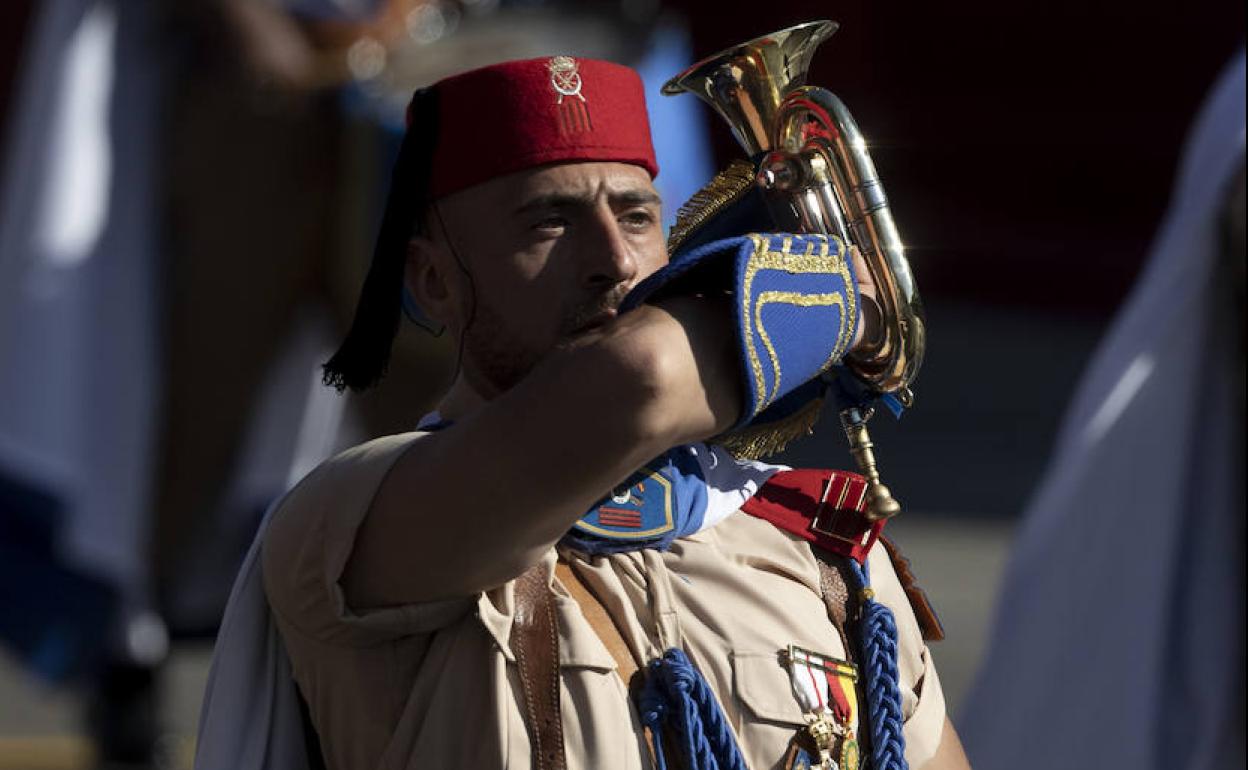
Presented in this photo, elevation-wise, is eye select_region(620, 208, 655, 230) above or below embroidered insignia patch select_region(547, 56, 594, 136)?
below

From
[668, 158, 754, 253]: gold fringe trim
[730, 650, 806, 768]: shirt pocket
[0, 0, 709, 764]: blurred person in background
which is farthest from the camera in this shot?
[0, 0, 709, 764]: blurred person in background

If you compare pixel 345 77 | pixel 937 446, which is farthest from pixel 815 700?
pixel 937 446

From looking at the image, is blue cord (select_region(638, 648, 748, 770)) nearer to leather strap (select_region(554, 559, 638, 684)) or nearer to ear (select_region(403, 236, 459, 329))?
leather strap (select_region(554, 559, 638, 684))

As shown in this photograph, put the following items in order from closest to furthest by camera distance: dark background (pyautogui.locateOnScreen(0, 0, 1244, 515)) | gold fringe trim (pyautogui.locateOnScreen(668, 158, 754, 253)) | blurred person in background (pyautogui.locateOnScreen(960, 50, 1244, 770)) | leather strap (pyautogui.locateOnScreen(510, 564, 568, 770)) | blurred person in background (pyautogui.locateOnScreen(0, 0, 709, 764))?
leather strap (pyautogui.locateOnScreen(510, 564, 568, 770)) < gold fringe trim (pyautogui.locateOnScreen(668, 158, 754, 253)) < blurred person in background (pyautogui.locateOnScreen(960, 50, 1244, 770)) < blurred person in background (pyautogui.locateOnScreen(0, 0, 709, 764)) < dark background (pyautogui.locateOnScreen(0, 0, 1244, 515))

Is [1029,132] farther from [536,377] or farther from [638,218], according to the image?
[536,377]

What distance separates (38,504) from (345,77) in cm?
115

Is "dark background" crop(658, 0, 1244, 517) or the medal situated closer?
the medal

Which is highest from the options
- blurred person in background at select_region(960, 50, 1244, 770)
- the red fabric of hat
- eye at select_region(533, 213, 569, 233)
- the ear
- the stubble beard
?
the red fabric of hat

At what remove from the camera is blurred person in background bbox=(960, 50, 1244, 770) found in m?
3.68

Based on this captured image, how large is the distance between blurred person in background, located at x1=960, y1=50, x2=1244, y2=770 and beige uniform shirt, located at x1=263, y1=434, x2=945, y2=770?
59.0 inches

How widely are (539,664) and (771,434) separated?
317 millimetres

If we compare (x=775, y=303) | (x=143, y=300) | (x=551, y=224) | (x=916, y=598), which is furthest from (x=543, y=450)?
(x=143, y=300)

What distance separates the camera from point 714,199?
2.38 metres

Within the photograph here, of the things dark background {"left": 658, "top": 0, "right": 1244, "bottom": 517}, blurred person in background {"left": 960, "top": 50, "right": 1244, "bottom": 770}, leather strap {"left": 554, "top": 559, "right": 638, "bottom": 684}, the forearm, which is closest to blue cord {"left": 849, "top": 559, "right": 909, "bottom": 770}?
leather strap {"left": 554, "top": 559, "right": 638, "bottom": 684}
